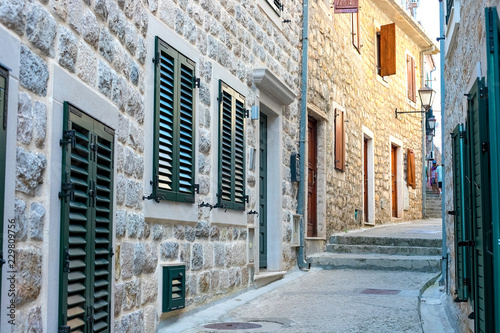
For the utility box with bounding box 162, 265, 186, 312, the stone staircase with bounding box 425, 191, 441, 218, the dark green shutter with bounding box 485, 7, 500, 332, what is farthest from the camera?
the stone staircase with bounding box 425, 191, 441, 218

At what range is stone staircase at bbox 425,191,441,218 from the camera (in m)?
21.7

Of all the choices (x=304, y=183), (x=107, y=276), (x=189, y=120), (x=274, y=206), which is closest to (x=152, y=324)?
(x=107, y=276)

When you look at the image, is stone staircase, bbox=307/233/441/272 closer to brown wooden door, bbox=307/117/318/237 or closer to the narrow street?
the narrow street

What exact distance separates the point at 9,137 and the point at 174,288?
11.0 feet

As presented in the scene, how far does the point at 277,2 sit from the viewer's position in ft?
33.0

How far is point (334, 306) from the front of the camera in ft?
25.3

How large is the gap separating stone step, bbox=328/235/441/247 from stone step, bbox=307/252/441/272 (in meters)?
0.84

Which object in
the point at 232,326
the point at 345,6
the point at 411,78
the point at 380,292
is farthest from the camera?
the point at 411,78

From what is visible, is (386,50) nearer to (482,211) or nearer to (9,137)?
(482,211)

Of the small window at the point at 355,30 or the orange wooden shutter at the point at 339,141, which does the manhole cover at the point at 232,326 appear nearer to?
the orange wooden shutter at the point at 339,141

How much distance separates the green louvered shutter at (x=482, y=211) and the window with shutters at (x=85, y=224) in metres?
2.42

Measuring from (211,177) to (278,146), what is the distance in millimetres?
2652

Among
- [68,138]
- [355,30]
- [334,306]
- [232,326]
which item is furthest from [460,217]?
[355,30]

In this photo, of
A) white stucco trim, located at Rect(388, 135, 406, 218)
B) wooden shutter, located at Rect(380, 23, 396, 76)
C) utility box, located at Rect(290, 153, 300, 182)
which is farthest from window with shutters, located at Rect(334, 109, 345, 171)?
white stucco trim, located at Rect(388, 135, 406, 218)
